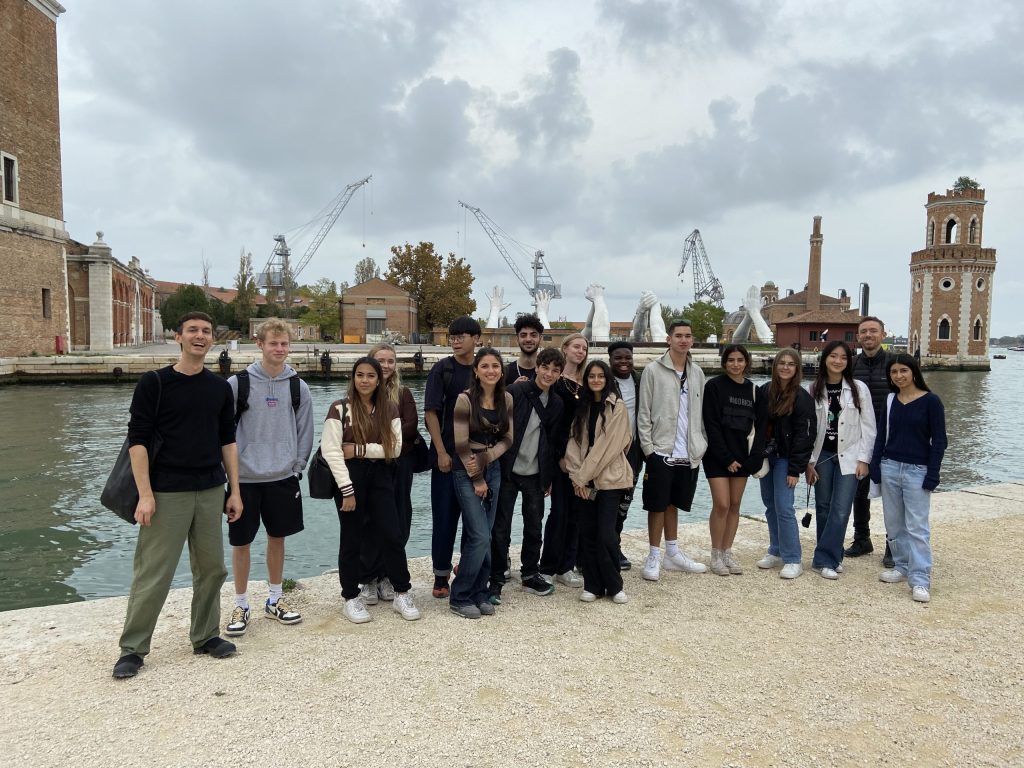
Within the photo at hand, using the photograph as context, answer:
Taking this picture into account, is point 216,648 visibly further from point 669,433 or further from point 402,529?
point 669,433

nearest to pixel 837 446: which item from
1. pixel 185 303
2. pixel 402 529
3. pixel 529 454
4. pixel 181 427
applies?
pixel 529 454

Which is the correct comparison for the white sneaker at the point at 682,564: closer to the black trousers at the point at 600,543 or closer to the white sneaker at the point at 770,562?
the white sneaker at the point at 770,562

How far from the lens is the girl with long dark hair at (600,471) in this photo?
482 cm

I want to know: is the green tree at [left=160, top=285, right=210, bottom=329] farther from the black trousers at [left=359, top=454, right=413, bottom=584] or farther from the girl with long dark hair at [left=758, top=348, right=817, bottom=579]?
the girl with long dark hair at [left=758, top=348, right=817, bottom=579]

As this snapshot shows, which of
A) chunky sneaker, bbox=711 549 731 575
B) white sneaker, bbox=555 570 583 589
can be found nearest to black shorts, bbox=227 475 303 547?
white sneaker, bbox=555 570 583 589

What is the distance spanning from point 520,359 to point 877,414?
10.6 feet

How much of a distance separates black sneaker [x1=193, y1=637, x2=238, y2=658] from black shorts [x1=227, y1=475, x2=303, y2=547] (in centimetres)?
59

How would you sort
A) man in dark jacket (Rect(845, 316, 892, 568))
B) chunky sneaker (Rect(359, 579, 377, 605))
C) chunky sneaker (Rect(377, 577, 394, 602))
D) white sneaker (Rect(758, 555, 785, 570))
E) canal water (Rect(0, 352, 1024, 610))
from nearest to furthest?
1. chunky sneaker (Rect(359, 579, 377, 605))
2. chunky sneaker (Rect(377, 577, 394, 602))
3. white sneaker (Rect(758, 555, 785, 570))
4. man in dark jacket (Rect(845, 316, 892, 568))
5. canal water (Rect(0, 352, 1024, 610))

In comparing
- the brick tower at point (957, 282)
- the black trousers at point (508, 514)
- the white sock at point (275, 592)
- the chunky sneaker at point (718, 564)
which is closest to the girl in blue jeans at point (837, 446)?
the chunky sneaker at point (718, 564)

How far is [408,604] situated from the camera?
456 cm

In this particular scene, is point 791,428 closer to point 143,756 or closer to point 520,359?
point 520,359

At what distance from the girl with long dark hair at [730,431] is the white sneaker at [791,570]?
1.72 feet

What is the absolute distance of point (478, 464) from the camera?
452cm

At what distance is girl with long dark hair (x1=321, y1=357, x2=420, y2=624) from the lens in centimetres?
444
